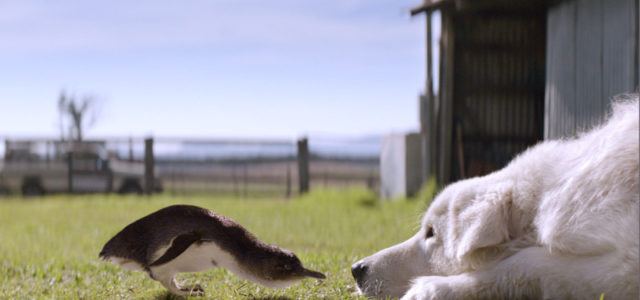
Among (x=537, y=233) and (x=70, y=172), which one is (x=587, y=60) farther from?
(x=70, y=172)

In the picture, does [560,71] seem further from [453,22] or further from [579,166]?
[579,166]

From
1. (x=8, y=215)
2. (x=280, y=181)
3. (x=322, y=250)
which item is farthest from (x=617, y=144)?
(x=280, y=181)

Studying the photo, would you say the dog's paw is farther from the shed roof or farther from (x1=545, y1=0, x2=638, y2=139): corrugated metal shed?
the shed roof

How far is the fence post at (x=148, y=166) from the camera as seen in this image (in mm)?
13562

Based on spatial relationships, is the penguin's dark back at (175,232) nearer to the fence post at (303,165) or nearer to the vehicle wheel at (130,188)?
the fence post at (303,165)

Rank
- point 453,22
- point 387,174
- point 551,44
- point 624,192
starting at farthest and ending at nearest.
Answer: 1. point 387,174
2. point 453,22
3. point 551,44
4. point 624,192

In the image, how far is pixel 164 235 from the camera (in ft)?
8.54

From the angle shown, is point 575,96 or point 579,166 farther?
point 575,96

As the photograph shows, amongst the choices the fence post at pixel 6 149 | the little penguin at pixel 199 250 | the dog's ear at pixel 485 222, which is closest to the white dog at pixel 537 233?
the dog's ear at pixel 485 222

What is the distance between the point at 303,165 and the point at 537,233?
11.1 m

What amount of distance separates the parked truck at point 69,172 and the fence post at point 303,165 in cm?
475

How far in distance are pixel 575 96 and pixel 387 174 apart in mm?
5328

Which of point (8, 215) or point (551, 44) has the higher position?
point (551, 44)

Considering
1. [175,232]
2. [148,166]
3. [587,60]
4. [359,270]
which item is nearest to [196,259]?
[175,232]
